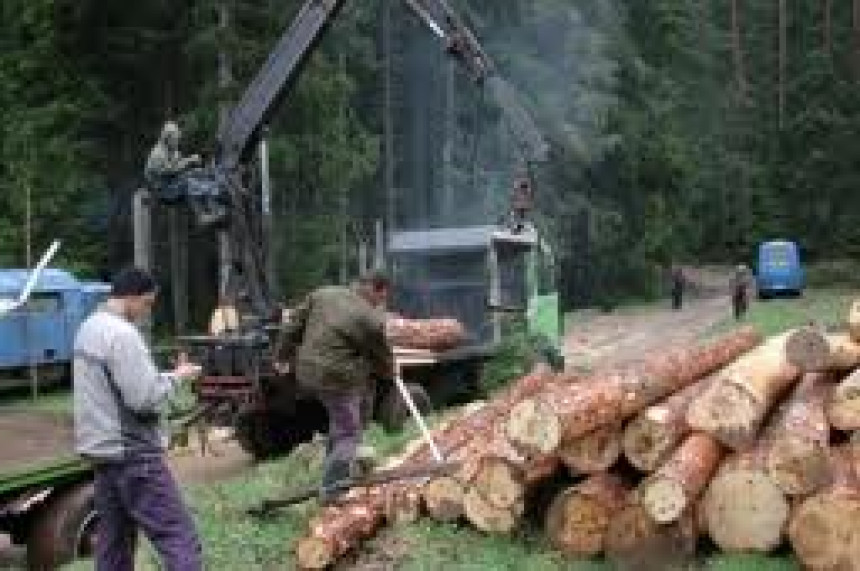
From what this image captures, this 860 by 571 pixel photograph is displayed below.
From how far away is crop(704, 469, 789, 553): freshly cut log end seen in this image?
9578 mm

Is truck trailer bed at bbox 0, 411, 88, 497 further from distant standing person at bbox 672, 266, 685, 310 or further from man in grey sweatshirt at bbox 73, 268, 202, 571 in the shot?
distant standing person at bbox 672, 266, 685, 310

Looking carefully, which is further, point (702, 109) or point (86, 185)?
point (702, 109)

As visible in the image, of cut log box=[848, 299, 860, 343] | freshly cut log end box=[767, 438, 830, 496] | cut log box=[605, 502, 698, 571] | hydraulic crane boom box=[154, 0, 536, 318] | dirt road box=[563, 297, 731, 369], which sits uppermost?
hydraulic crane boom box=[154, 0, 536, 318]

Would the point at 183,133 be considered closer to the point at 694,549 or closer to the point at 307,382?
the point at 307,382

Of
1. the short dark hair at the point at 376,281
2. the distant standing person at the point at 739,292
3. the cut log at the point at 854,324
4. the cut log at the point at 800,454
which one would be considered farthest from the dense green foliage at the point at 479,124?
the cut log at the point at 800,454

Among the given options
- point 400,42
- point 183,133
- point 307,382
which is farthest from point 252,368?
point 400,42

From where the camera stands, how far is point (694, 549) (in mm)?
9914

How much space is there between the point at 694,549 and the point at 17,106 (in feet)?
101

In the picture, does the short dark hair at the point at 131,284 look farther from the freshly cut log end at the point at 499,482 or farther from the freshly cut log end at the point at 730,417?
the freshly cut log end at the point at 730,417

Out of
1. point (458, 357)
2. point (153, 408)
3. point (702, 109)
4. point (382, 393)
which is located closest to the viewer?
point (153, 408)

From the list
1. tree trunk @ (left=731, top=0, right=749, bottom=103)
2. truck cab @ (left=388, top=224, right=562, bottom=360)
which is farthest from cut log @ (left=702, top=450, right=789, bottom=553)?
tree trunk @ (left=731, top=0, right=749, bottom=103)

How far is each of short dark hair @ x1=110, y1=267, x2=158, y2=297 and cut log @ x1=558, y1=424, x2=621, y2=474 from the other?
2.96 meters

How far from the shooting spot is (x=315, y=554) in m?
10.5

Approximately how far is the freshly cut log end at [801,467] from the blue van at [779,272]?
5001cm
